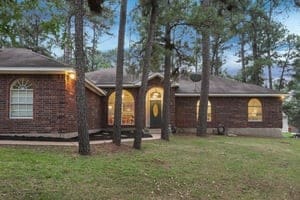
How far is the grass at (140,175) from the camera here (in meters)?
8.12

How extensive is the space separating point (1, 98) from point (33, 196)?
33.5 feet

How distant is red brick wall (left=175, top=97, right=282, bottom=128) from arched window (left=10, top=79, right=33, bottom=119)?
11.8 m

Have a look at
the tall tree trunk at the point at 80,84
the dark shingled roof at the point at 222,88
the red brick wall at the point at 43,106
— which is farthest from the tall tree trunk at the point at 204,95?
the tall tree trunk at the point at 80,84

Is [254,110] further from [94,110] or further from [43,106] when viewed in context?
[43,106]

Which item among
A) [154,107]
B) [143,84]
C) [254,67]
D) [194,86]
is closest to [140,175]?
[143,84]

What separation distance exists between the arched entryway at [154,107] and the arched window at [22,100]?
982cm

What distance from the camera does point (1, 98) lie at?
16734mm

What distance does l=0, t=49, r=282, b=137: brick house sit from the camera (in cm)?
1669

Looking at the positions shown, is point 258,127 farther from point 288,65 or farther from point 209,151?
point 288,65

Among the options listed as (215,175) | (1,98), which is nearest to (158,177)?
(215,175)

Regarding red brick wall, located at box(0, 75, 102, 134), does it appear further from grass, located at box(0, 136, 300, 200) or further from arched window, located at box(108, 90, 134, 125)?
arched window, located at box(108, 90, 134, 125)

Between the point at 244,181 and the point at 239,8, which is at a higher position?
the point at 239,8

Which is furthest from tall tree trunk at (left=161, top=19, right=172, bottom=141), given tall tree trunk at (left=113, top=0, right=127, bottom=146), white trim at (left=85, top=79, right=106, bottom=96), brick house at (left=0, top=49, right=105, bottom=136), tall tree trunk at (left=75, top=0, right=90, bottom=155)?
tall tree trunk at (left=75, top=0, right=90, bottom=155)

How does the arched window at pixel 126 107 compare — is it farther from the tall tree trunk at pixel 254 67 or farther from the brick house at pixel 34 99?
the tall tree trunk at pixel 254 67
